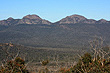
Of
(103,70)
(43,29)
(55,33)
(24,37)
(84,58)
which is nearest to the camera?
(103,70)

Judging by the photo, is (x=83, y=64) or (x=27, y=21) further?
(x=27, y=21)

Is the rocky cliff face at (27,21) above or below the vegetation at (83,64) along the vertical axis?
above

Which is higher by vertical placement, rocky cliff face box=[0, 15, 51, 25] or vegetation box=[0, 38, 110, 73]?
rocky cliff face box=[0, 15, 51, 25]

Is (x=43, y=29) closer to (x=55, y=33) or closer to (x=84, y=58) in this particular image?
(x=55, y=33)

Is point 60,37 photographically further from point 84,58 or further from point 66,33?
point 84,58

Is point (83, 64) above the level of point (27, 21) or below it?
below

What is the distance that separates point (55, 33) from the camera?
10719cm

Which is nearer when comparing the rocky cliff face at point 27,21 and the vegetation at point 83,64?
the vegetation at point 83,64

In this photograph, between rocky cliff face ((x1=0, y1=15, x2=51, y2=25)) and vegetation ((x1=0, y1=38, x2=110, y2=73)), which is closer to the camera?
vegetation ((x1=0, y1=38, x2=110, y2=73))

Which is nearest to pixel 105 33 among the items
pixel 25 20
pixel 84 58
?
pixel 25 20

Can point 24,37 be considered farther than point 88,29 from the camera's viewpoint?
No

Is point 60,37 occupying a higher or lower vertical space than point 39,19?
lower

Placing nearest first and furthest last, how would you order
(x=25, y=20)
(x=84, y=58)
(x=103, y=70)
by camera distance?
(x=103, y=70) < (x=84, y=58) < (x=25, y=20)

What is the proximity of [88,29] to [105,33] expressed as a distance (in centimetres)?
1231
